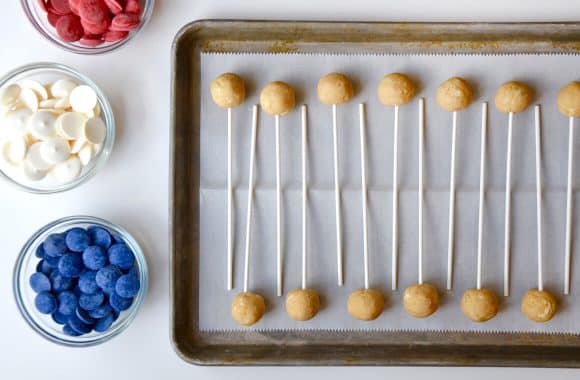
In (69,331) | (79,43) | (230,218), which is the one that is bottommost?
(69,331)

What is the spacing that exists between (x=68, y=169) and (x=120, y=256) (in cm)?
19

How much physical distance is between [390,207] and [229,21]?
462 millimetres

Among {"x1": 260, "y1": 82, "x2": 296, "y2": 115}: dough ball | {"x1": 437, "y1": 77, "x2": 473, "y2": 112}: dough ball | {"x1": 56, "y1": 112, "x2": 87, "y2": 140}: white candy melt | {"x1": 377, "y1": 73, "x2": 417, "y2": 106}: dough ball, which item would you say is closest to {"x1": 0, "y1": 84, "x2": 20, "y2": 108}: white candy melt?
{"x1": 56, "y1": 112, "x2": 87, "y2": 140}: white candy melt

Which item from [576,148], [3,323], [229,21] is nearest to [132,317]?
[3,323]

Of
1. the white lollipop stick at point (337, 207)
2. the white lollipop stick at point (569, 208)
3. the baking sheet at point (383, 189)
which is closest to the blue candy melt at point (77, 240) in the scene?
the baking sheet at point (383, 189)

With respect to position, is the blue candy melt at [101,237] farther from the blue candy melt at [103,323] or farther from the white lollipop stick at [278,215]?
the white lollipop stick at [278,215]

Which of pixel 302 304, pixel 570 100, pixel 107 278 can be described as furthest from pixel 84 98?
pixel 570 100

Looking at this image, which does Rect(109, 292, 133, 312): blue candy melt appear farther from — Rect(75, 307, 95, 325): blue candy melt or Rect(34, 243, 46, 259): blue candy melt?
Rect(34, 243, 46, 259): blue candy melt

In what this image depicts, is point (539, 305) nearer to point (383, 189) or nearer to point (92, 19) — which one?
point (383, 189)

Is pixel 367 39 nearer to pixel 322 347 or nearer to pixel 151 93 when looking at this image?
pixel 151 93

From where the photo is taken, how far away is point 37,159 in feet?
3.90

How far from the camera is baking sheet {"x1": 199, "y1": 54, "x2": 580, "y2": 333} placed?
121 centimetres

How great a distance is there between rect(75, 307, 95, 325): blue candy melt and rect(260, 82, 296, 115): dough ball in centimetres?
50

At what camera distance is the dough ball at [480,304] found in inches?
45.9
